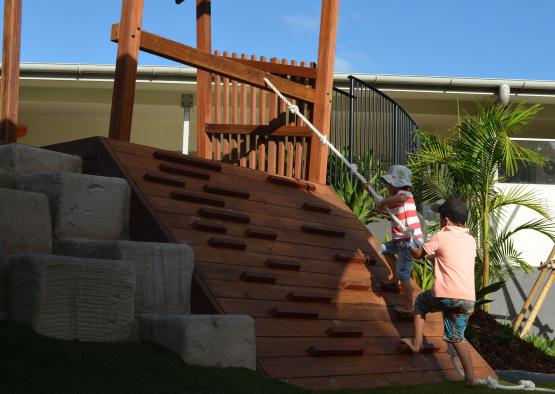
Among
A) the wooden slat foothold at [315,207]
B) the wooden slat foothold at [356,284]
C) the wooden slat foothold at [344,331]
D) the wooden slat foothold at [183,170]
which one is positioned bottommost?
the wooden slat foothold at [344,331]

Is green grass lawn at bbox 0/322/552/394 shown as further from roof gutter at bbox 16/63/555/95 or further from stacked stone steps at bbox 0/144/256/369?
roof gutter at bbox 16/63/555/95

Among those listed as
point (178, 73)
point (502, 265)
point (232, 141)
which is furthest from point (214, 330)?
point (178, 73)

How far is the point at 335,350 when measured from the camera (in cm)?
529

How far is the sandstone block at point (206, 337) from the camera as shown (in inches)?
177

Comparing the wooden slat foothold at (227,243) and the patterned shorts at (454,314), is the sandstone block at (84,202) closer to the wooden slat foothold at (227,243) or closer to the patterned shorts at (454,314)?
the wooden slat foothold at (227,243)

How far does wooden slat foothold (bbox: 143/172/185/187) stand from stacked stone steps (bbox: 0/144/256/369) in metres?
0.35

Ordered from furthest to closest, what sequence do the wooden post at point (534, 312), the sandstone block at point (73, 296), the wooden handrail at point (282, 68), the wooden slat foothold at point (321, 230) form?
the wooden post at point (534, 312) → the wooden handrail at point (282, 68) → the wooden slat foothold at point (321, 230) → the sandstone block at point (73, 296)

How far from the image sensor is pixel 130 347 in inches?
174

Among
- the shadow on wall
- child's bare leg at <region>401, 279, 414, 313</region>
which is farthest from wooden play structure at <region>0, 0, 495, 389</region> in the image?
the shadow on wall

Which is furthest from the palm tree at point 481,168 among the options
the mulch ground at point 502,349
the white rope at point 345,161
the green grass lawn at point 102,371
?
the green grass lawn at point 102,371

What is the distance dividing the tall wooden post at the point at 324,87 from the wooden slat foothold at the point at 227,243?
2632mm

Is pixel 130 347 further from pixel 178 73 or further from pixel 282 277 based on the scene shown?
pixel 178 73

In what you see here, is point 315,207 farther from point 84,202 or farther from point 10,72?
point 10,72

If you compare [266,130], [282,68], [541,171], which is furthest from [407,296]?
[541,171]
